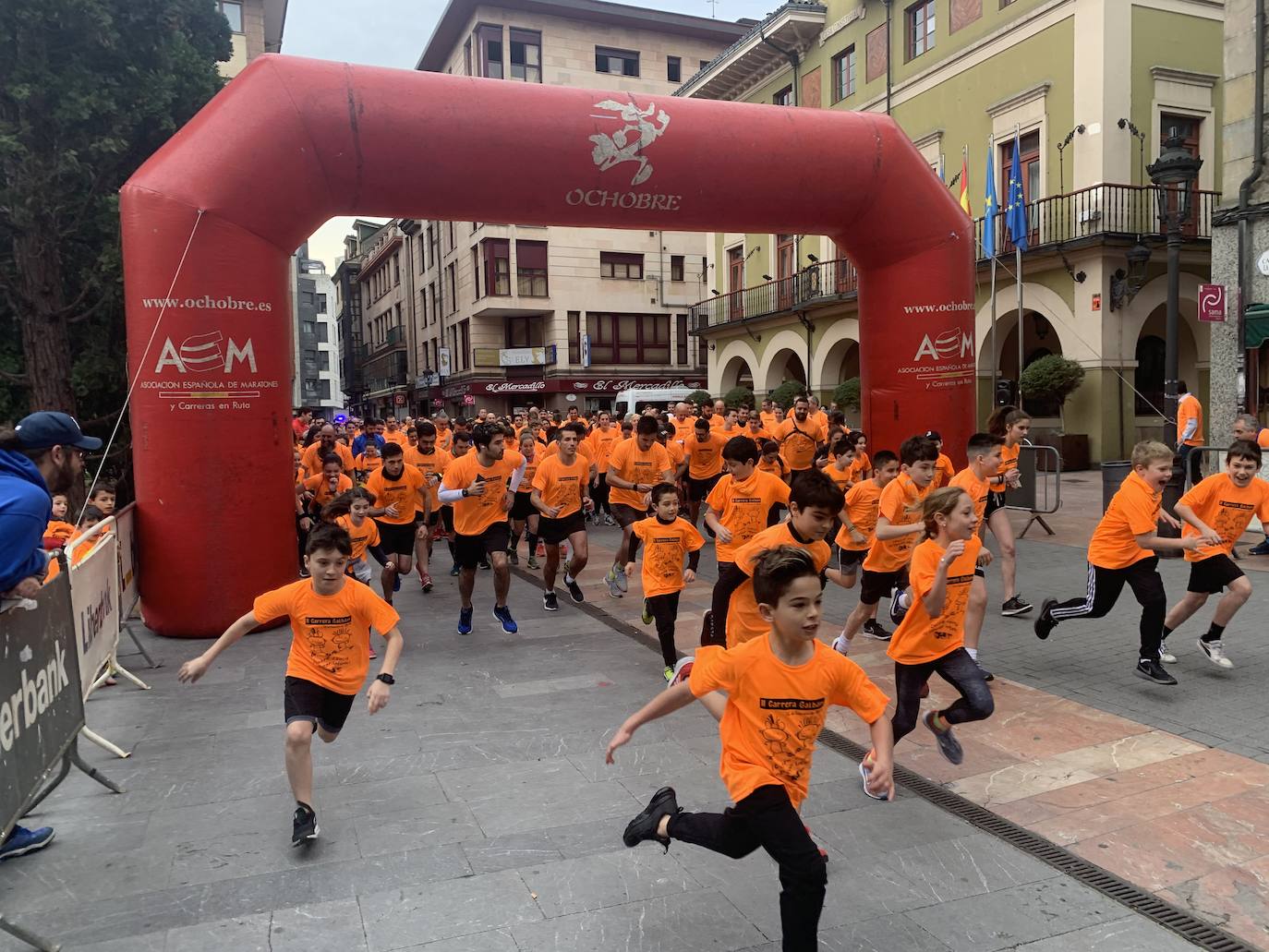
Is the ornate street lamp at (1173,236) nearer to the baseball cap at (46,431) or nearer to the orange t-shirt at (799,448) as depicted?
the orange t-shirt at (799,448)

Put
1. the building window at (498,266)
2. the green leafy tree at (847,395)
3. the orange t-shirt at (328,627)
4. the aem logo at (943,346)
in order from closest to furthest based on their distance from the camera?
the orange t-shirt at (328,627) < the aem logo at (943,346) < the green leafy tree at (847,395) < the building window at (498,266)

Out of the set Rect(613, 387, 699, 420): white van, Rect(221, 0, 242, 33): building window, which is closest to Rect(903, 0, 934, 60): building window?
Rect(613, 387, 699, 420): white van

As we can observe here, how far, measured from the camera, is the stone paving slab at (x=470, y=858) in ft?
11.1

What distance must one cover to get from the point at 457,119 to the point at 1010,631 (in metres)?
6.42

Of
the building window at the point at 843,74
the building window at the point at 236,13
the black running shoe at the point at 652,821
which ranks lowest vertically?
the black running shoe at the point at 652,821

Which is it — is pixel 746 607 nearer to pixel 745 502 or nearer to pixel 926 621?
pixel 926 621

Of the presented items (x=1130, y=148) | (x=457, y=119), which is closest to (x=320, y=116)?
(x=457, y=119)

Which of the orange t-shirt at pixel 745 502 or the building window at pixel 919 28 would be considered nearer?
the orange t-shirt at pixel 745 502

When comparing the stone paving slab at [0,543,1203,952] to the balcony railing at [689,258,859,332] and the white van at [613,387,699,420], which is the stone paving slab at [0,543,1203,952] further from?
the white van at [613,387,699,420]

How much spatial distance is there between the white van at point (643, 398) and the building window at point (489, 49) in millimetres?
15619

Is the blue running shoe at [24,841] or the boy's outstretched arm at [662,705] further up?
the boy's outstretched arm at [662,705]

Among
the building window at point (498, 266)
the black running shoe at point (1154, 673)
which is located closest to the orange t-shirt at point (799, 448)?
the black running shoe at point (1154, 673)

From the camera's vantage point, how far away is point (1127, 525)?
6.09 metres

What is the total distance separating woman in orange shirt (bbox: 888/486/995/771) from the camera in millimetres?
Result: 4426
